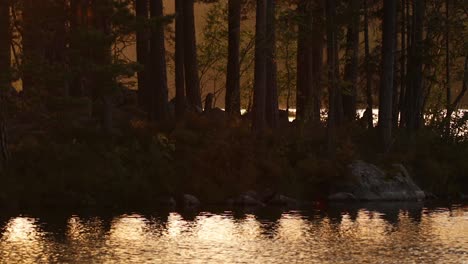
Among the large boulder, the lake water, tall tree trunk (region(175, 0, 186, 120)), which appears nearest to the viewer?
the lake water

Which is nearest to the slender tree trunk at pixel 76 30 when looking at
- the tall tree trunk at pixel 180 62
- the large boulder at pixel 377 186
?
the tall tree trunk at pixel 180 62

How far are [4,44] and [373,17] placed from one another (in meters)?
18.6

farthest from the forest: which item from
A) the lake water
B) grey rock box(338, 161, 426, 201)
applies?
the lake water

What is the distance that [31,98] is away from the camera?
3512 cm

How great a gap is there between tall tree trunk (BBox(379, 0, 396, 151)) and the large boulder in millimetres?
3276

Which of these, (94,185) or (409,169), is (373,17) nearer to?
(409,169)

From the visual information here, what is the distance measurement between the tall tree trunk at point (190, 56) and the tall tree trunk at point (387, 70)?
8296 mm

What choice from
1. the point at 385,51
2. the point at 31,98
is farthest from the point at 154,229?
the point at 385,51

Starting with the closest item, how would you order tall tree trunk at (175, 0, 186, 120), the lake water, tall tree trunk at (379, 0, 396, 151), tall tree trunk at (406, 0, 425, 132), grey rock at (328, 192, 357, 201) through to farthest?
1. the lake water
2. grey rock at (328, 192, 357, 201)
3. tall tree trunk at (379, 0, 396, 151)
4. tall tree trunk at (175, 0, 186, 120)
5. tall tree trunk at (406, 0, 425, 132)

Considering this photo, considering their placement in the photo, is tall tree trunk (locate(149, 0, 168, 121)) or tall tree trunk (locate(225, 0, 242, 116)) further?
tall tree trunk (locate(225, 0, 242, 116))

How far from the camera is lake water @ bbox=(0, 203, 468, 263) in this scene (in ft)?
72.1

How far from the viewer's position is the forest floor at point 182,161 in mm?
32281

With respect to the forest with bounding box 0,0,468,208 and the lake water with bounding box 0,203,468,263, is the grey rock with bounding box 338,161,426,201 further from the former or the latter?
the lake water with bounding box 0,203,468,263

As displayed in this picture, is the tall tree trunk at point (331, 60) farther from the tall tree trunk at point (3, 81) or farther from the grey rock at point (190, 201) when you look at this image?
the tall tree trunk at point (3, 81)
